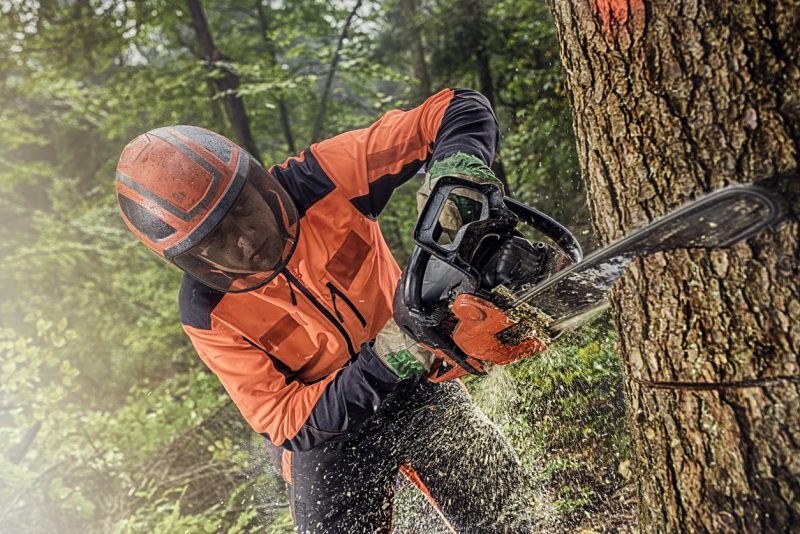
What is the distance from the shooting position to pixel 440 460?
244cm

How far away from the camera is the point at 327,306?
2264 mm

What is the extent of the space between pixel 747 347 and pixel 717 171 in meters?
0.37

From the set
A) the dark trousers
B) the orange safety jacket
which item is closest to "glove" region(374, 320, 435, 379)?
the orange safety jacket

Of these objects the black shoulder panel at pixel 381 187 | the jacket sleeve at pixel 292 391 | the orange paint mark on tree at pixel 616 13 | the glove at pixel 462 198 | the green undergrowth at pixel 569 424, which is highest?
the orange paint mark on tree at pixel 616 13

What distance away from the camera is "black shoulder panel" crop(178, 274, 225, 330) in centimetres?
212

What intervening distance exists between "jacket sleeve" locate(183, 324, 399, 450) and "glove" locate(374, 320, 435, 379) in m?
0.04

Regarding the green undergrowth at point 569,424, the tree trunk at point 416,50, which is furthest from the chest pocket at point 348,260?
the tree trunk at point 416,50

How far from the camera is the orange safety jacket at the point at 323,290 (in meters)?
2.03

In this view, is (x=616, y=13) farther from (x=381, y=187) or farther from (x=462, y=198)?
(x=381, y=187)

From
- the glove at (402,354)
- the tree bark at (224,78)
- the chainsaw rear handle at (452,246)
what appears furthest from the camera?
the tree bark at (224,78)

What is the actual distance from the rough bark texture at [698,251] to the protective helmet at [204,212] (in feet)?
4.09

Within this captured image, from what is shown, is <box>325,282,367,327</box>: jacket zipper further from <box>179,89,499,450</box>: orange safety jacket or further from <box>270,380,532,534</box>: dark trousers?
<box>270,380,532,534</box>: dark trousers

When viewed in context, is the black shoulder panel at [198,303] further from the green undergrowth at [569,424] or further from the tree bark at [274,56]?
the tree bark at [274,56]

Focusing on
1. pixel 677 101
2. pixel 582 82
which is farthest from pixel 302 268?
pixel 677 101
